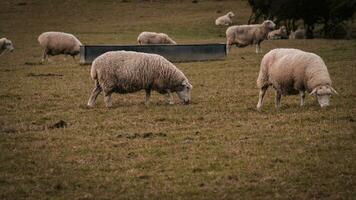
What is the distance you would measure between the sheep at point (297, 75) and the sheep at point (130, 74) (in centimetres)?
268

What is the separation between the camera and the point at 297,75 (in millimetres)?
15656

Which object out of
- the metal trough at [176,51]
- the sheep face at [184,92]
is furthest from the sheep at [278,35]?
the sheep face at [184,92]

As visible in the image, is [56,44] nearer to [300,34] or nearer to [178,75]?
[178,75]

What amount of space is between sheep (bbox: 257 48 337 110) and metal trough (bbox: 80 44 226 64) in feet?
40.6

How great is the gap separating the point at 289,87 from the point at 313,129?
9.91 ft

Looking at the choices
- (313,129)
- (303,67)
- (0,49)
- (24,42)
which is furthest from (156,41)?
(313,129)

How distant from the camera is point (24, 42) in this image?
44.0 meters

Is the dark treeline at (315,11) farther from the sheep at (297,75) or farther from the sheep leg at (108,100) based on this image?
the sheep leg at (108,100)

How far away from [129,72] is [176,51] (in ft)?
45.3

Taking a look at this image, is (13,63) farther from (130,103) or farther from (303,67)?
(303,67)

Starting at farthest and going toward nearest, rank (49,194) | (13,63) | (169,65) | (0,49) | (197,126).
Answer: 1. (0,49)
2. (13,63)
3. (169,65)
4. (197,126)
5. (49,194)

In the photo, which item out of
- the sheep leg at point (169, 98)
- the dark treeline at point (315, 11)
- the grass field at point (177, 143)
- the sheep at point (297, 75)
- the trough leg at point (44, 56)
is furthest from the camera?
the dark treeline at point (315, 11)

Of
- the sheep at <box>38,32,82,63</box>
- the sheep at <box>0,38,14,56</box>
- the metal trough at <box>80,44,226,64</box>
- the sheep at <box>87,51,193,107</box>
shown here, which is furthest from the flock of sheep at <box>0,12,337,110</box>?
the sheep at <box>0,38,14,56</box>

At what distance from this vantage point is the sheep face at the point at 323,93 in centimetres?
1529
